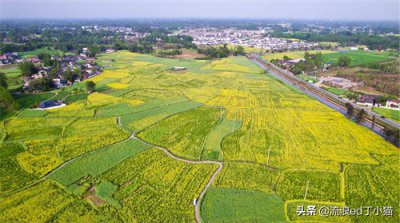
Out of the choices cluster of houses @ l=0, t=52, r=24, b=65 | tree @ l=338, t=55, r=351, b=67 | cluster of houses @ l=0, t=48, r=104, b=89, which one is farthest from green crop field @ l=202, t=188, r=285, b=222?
cluster of houses @ l=0, t=52, r=24, b=65

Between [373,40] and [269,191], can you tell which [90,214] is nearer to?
[269,191]

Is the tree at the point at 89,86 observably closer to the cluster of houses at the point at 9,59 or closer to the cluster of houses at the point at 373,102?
the cluster of houses at the point at 9,59

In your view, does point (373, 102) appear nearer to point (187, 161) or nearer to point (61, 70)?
point (187, 161)

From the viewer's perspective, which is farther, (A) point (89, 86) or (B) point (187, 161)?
(A) point (89, 86)

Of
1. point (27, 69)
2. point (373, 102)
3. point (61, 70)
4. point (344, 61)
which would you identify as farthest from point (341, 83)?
point (27, 69)

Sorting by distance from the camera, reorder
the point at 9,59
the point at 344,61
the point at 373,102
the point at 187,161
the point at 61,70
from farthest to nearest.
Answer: the point at 9,59 < the point at 344,61 < the point at 61,70 < the point at 373,102 < the point at 187,161

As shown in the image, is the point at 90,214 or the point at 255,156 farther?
the point at 255,156

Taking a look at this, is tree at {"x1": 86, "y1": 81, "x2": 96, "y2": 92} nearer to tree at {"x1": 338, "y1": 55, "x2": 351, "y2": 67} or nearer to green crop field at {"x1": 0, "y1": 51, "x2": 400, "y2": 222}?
green crop field at {"x1": 0, "y1": 51, "x2": 400, "y2": 222}

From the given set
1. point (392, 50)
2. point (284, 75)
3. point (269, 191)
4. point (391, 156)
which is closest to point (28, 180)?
point (269, 191)

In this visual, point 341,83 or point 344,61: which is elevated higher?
point 344,61
